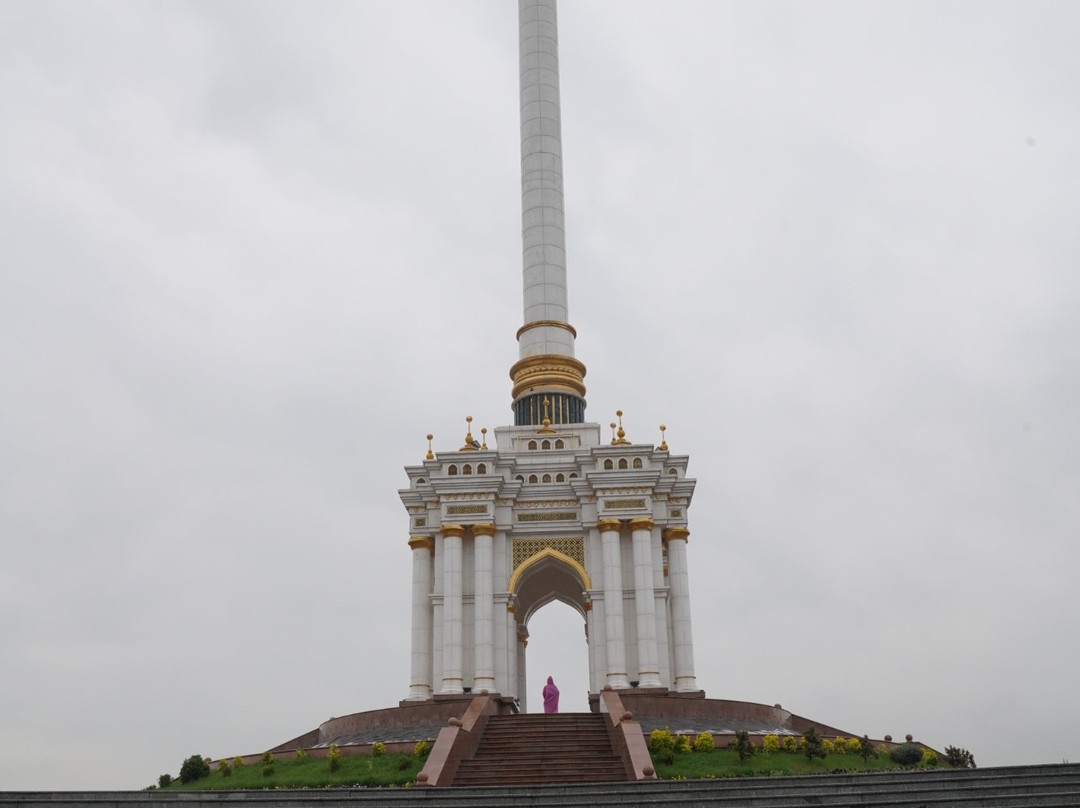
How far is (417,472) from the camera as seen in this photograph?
37.7 meters

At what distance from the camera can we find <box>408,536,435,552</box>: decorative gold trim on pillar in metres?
37.1

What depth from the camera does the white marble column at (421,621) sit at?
1395 inches

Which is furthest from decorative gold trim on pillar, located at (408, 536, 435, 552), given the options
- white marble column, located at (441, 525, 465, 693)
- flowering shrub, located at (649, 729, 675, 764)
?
flowering shrub, located at (649, 729, 675, 764)

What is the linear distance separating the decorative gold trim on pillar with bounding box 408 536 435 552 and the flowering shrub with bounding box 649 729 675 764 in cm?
1377

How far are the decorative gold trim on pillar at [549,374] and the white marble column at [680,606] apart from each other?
24.0 feet

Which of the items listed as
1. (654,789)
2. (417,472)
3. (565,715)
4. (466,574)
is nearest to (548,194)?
(417,472)

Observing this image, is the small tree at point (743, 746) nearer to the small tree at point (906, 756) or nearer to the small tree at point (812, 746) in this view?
the small tree at point (812, 746)

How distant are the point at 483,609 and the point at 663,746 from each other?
439 inches

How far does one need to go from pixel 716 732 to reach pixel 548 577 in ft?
44.5

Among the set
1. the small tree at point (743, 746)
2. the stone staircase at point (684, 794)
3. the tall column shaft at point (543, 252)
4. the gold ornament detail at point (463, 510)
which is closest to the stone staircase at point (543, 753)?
the small tree at point (743, 746)

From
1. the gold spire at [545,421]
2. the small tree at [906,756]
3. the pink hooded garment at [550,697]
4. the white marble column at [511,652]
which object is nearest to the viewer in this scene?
the small tree at [906,756]

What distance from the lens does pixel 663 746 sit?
2478 cm

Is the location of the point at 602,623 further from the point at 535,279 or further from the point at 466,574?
the point at 535,279

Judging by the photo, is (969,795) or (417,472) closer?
(969,795)
